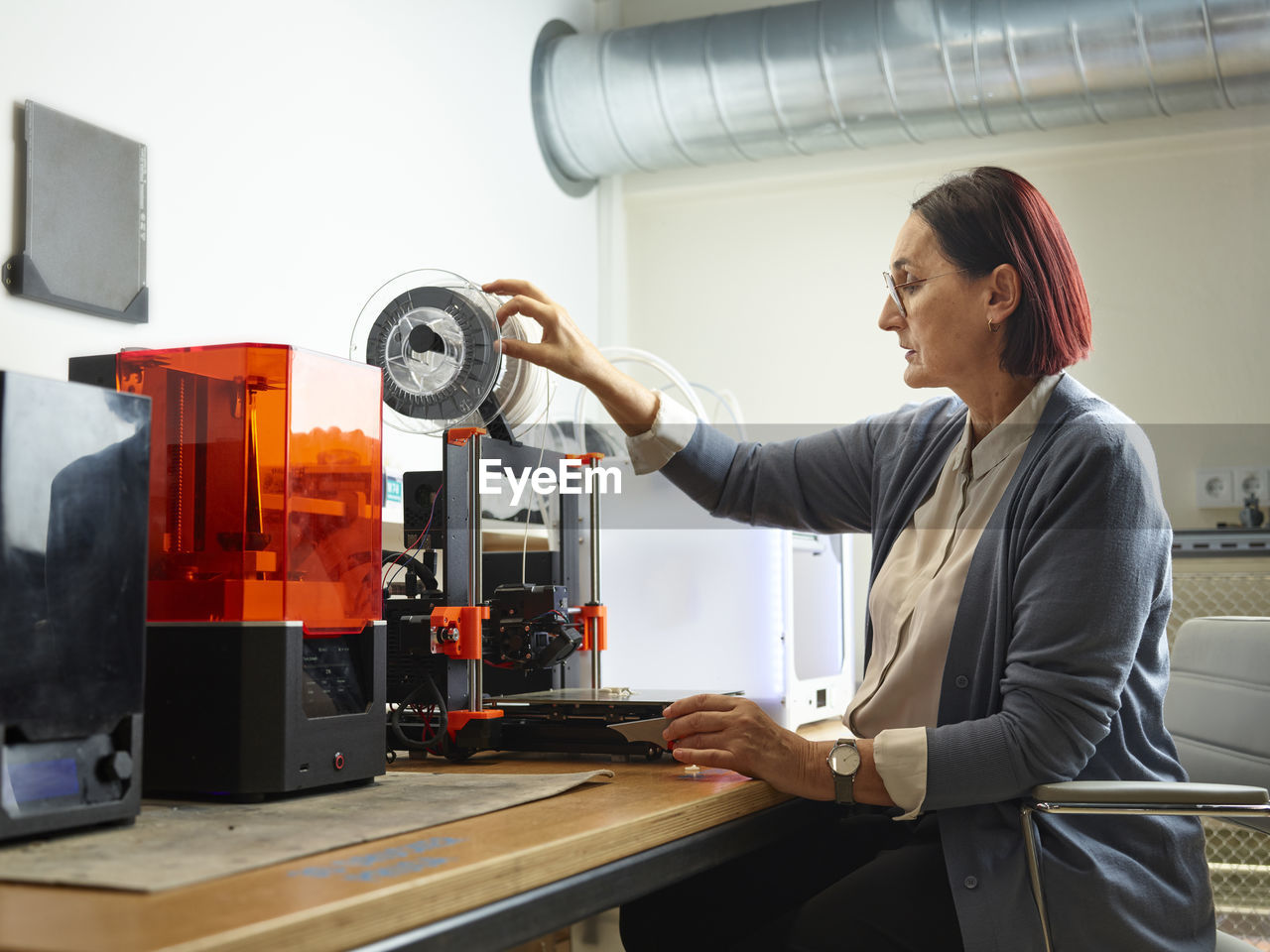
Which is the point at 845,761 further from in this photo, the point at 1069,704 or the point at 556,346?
the point at 556,346

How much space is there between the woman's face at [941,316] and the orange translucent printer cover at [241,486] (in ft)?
2.79

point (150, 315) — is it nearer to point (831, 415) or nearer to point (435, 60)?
point (435, 60)

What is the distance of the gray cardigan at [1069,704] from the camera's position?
1.27 metres

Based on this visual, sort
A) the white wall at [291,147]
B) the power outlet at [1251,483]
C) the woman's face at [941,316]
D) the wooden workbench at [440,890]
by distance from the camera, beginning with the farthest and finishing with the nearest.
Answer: the power outlet at [1251,483] → the white wall at [291,147] → the woman's face at [941,316] → the wooden workbench at [440,890]

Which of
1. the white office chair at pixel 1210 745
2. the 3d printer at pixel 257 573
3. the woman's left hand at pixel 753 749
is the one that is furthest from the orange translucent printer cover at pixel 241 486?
the white office chair at pixel 1210 745

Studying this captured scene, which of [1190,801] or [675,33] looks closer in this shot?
[1190,801]

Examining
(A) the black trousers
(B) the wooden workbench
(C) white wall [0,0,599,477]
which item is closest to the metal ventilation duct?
(C) white wall [0,0,599,477]

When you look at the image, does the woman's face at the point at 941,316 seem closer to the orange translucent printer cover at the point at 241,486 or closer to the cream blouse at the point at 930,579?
the cream blouse at the point at 930,579

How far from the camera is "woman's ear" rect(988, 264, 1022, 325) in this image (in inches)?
61.3

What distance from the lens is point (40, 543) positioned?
94cm

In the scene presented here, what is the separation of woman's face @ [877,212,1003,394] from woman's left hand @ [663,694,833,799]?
0.59m

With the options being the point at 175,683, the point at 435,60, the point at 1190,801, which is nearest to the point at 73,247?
the point at 175,683

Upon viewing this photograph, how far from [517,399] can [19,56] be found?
0.96 m

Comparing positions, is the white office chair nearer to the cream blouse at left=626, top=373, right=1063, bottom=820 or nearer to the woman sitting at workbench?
the woman sitting at workbench
